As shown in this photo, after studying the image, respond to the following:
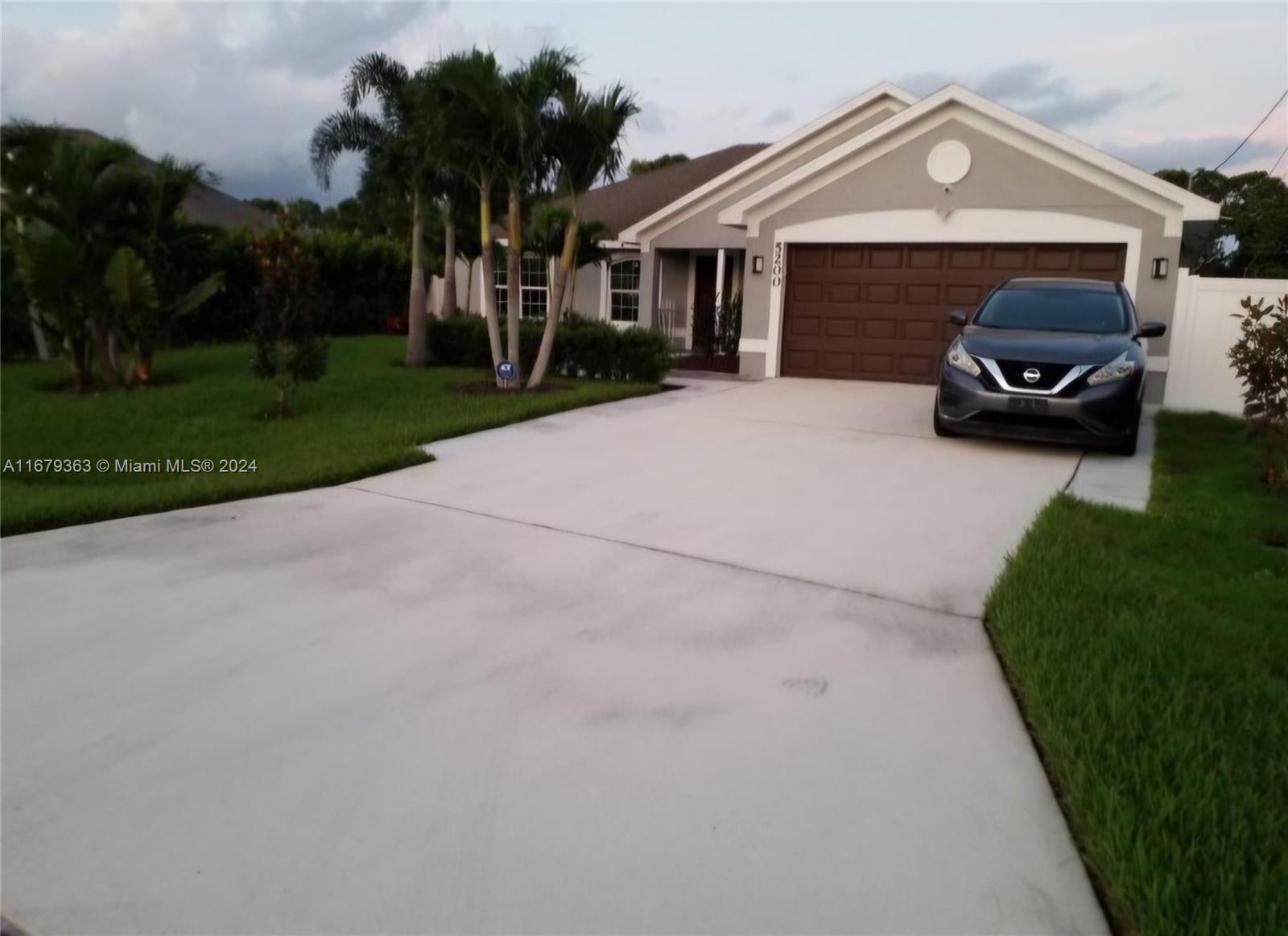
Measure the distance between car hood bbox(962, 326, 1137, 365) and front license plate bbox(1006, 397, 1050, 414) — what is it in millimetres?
370

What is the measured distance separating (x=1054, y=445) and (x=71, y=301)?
13.0m

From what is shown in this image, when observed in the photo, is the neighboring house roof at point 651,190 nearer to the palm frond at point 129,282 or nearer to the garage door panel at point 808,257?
the garage door panel at point 808,257

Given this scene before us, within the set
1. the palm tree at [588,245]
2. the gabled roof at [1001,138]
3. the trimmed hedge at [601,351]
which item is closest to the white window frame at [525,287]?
the palm tree at [588,245]

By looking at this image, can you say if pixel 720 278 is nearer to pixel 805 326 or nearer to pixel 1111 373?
pixel 805 326

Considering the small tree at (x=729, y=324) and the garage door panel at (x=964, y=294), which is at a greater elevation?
the garage door panel at (x=964, y=294)

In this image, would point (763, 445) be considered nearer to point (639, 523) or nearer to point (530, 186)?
point (639, 523)

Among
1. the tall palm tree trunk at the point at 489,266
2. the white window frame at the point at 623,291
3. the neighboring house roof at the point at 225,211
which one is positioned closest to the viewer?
the tall palm tree trunk at the point at 489,266

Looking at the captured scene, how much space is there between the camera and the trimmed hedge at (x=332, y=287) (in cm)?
2103

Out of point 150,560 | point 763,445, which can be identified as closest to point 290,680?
point 150,560

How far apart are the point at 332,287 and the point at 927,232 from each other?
16573 mm

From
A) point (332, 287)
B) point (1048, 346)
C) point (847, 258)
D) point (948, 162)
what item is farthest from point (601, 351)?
point (332, 287)

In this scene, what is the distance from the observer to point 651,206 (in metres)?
23.0

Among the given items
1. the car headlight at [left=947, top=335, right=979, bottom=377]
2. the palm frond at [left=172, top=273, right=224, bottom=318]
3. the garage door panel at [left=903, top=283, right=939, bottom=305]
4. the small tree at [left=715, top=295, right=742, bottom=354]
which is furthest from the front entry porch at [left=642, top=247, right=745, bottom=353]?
the car headlight at [left=947, top=335, right=979, bottom=377]

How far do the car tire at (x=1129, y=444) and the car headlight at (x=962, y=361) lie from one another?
156 cm
